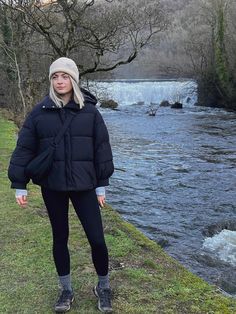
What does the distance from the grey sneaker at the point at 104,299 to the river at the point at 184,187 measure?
2413mm

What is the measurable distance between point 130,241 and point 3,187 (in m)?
3.73

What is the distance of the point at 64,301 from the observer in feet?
13.5

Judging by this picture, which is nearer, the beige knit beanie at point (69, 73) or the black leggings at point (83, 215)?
the beige knit beanie at point (69, 73)

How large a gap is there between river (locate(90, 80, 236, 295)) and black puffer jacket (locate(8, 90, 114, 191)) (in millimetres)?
3154

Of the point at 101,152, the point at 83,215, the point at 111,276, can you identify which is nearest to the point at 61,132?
the point at 101,152

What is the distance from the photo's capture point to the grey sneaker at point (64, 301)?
4074mm

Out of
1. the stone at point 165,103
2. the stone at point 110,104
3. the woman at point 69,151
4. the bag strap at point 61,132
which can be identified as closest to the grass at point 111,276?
the woman at point 69,151

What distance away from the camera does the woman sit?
375cm

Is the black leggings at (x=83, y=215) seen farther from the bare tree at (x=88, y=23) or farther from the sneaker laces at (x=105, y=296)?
the bare tree at (x=88, y=23)

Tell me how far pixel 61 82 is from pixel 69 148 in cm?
53

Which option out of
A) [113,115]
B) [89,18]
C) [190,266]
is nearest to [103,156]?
[190,266]

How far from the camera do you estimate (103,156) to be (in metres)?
3.80

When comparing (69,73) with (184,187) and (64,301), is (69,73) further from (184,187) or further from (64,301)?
(184,187)

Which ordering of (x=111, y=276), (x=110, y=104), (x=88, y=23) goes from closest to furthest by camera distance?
(x=111, y=276) < (x=88, y=23) < (x=110, y=104)
